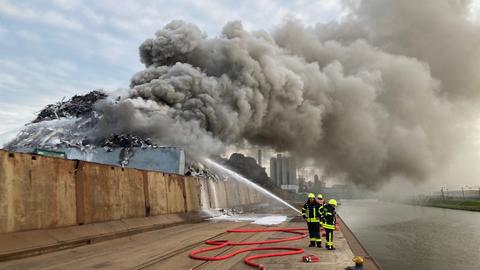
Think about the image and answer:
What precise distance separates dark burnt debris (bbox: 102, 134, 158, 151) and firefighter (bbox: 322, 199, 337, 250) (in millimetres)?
18920

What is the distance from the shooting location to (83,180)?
11102mm

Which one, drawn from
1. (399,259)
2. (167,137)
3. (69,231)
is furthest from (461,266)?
(167,137)

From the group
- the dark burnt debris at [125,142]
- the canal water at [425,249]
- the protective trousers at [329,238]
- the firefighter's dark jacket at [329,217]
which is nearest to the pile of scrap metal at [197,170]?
the dark burnt debris at [125,142]

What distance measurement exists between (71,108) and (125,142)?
1236cm

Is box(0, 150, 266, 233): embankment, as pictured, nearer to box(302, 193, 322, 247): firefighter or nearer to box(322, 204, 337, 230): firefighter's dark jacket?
box(302, 193, 322, 247): firefighter

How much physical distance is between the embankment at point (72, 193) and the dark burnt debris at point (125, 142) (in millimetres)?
9613

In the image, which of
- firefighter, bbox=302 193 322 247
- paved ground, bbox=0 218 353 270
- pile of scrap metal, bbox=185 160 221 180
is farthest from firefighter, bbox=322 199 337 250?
pile of scrap metal, bbox=185 160 221 180

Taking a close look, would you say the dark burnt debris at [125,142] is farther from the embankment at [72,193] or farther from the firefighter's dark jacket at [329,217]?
the firefighter's dark jacket at [329,217]

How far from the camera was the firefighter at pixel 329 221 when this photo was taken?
938 centimetres

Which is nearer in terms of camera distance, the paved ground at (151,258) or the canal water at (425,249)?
the paved ground at (151,258)

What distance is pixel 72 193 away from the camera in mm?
10508

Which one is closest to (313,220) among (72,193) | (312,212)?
(312,212)

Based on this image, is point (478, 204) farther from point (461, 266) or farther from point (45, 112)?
point (45, 112)

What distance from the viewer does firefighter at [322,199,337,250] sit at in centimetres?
938
